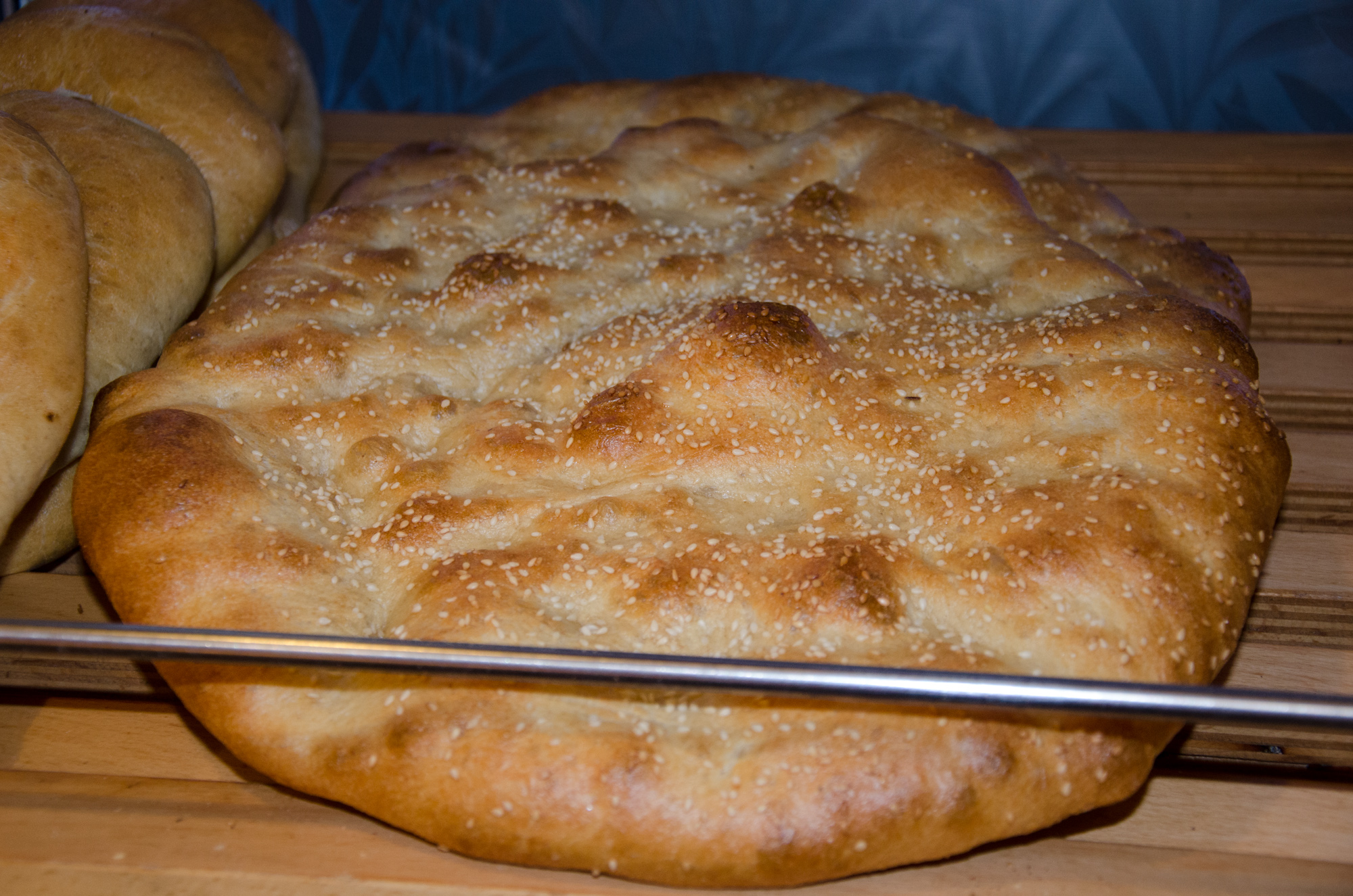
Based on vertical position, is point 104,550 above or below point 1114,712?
below

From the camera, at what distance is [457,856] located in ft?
6.04

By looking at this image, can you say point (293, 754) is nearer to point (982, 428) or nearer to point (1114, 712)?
point (1114, 712)

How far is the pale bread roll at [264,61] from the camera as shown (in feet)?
11.4

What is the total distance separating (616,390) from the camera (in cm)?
240

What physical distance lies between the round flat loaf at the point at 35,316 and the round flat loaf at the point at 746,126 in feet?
3.61

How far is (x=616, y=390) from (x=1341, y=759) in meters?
1.59

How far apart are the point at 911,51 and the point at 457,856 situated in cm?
381

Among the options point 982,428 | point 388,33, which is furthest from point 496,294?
point 388,33

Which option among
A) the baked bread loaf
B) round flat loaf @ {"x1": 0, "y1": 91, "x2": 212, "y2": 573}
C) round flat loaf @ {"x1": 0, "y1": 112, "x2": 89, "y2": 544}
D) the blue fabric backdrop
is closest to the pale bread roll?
the baked bread loaf

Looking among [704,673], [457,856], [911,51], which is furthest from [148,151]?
[911,51]

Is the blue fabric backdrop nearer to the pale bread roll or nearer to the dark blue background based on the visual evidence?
the dark blue background

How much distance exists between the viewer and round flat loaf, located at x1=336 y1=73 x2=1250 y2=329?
10.3 feet

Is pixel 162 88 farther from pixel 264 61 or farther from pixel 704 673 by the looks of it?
pixel 704 673

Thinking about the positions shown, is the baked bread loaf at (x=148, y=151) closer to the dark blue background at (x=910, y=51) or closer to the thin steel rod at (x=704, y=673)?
the thin steel rod at (x=704, y=673)
